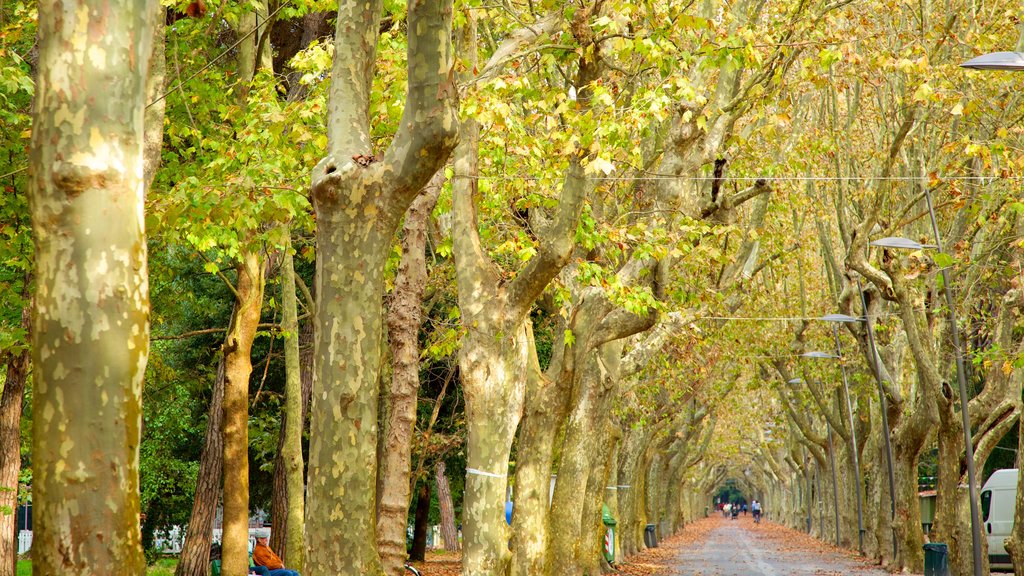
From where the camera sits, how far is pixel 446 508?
3469 centimetres

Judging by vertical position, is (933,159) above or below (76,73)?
above

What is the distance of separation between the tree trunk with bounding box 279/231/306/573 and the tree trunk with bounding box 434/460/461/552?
12.9 meters

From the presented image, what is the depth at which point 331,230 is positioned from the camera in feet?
23.8

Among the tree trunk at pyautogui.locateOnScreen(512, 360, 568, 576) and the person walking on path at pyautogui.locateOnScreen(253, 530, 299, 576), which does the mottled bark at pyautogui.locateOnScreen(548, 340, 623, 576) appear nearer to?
the tree trunk at pyautogui.locateOnScreen(512, 360, 568, 576)

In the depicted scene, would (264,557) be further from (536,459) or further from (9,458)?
(9,458)

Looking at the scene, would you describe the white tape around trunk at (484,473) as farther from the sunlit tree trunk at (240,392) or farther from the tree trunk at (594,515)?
the tree trunk at (594,515)

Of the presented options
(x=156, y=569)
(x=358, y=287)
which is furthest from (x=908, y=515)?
(x=358, y=287)

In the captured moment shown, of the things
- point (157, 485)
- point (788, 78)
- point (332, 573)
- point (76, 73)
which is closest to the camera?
point (76, 73)

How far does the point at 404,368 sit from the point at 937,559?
1186 centimetres

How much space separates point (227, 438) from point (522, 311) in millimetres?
4815

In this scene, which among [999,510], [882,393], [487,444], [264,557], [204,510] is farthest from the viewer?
[999,510]

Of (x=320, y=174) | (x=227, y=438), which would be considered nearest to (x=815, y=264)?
(x=227, y=438)

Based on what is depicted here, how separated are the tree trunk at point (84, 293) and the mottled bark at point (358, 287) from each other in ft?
8.83

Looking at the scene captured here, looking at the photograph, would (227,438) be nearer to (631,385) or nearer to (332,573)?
(332,573)
